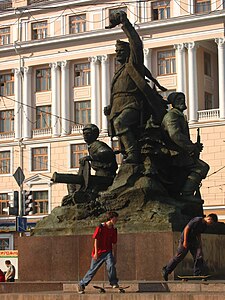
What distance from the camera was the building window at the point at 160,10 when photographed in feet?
204

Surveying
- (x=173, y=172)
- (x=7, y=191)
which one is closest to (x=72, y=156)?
(x=7, y=191)

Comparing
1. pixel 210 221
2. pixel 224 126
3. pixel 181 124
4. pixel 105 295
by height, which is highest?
pixel 224 126

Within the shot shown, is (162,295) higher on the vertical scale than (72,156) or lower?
lower

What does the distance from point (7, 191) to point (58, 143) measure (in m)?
5.28

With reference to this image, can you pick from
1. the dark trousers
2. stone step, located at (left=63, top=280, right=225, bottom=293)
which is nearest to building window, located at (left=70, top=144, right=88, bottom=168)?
the dark trousers

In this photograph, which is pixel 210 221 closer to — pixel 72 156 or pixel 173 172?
pixel 173 172

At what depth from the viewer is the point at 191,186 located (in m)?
15.8

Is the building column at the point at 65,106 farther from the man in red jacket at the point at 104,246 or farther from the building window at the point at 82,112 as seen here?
the man in red jacket at the point at 104,246

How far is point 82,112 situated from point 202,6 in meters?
11.9

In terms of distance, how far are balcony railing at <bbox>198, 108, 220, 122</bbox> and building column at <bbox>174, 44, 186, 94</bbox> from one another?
213 cm

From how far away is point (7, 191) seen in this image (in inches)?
2608

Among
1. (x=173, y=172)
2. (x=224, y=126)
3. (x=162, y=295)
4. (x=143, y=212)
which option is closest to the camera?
(x=162, y=295)

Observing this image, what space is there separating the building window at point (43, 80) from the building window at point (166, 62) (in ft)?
30.0

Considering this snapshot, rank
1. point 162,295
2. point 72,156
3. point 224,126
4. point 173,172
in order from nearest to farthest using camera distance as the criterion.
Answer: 1. point 162,295
2. point 173,172
3. point 224,126
4. point 72,156
